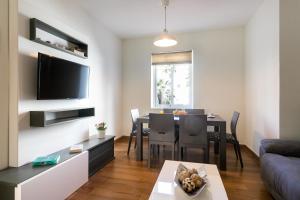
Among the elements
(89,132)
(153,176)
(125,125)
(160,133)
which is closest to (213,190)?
(153,176)

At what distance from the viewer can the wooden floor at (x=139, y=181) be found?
2.06 metres

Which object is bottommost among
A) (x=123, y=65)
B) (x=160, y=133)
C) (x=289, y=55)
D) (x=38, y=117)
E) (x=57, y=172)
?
(x=57, y=172)

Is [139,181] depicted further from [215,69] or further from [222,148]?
[215,69]

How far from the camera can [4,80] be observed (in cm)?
194

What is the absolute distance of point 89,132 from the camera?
3316 millimetres

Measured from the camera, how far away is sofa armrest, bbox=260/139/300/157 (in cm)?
202

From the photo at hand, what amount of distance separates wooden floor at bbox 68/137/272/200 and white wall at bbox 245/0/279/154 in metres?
0.65

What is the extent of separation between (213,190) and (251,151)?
2.53 meters

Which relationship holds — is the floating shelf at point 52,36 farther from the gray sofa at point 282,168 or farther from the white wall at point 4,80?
the gray sofa at point 282,168

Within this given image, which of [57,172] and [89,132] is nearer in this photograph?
[57,172]

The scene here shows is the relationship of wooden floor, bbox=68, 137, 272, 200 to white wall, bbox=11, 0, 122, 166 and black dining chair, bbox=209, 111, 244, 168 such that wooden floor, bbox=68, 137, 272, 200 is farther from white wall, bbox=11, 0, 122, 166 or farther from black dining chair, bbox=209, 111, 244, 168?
white wall, bbox=11, 0, 122, 166

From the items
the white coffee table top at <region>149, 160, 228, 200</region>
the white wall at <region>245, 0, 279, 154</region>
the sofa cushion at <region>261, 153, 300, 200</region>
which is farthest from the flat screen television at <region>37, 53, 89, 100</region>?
the white wall at <region>245, 0, 279, 154</region>

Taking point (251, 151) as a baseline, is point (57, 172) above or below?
above

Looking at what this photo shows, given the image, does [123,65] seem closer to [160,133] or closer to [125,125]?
[125,125]
